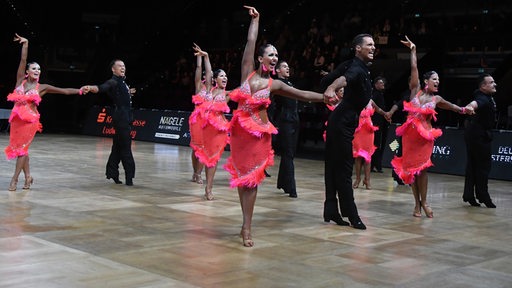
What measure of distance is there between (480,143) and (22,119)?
20.8 feet

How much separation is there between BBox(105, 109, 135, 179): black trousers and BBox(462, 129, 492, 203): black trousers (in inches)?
197

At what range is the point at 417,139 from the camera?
8.42 m

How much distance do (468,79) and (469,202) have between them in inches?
419

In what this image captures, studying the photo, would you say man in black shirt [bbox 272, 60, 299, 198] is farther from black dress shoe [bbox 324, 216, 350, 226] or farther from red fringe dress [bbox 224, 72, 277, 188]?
red fringe dress [bbox 224, 72, 277, 188]

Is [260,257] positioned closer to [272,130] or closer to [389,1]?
[272,130]

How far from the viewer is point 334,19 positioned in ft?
77.7

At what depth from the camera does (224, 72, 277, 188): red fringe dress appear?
20.8 feet

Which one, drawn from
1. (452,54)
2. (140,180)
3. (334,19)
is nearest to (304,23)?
(334,19)

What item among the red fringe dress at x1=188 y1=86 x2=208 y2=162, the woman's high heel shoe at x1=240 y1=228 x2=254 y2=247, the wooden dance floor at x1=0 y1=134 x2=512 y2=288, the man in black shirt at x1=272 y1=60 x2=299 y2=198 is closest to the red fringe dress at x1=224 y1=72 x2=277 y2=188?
the woman's high heel shoe at x1=240 y1=228 x2=254 y2=247

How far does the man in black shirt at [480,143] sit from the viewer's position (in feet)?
31.2

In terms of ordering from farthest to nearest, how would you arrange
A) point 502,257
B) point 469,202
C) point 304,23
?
point 304,23
point 469,202
point 502,257

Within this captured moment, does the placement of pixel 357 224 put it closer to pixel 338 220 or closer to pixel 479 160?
pixel 338 220

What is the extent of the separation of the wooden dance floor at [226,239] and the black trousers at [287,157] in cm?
29

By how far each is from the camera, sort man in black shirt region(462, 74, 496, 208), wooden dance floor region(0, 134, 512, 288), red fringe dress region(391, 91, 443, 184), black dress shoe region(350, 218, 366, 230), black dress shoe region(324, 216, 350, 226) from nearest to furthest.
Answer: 1. wooden dance floor region(0, 134, 512, 288)
2. black dress shoe region(350, 218, 366, 230)
3. black dress shoe region(324, 216, 350, 226)
4. red fringe dress region(391, 91, 443, 184)
5. man in black shirt region(462, 74, 496, 208)
